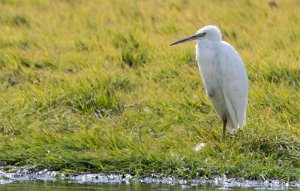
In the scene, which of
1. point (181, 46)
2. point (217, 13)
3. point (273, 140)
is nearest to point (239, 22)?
point (217, 13)

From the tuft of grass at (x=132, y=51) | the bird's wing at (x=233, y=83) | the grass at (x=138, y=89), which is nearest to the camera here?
the grass at (x=138, y=89)

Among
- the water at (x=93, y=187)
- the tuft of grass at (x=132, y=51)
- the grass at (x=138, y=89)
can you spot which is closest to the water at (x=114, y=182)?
the water at (x=93, y=187)

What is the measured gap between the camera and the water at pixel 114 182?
7504 mm

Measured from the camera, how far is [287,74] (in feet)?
33.8

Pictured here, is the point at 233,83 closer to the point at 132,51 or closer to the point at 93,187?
the point at 93,187

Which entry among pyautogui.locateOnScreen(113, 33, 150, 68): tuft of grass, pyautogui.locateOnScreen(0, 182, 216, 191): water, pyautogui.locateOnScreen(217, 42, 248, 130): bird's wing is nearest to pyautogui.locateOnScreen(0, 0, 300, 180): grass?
pyautogui.locateOnScreen(113, 33, 150, 68): tuft of grass

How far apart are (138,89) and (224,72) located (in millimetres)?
1570

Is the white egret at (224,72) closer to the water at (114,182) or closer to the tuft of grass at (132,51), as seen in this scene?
the water at (114,182)

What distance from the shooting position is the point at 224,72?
8.98m

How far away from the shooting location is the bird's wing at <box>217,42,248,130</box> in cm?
897

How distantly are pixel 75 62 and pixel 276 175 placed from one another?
3.74 m

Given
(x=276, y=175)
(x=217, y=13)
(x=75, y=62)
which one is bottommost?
(x=276, y=175)

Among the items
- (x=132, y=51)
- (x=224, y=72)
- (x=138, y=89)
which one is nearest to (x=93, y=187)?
(x=224, y=72)

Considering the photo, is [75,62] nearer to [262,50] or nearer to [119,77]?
[119,77]
